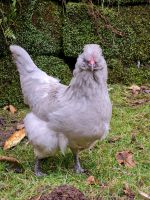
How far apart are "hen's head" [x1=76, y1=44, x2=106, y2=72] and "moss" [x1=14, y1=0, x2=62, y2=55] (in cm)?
208

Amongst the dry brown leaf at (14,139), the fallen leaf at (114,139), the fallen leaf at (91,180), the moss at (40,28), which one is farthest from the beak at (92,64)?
the moss at (40,28)

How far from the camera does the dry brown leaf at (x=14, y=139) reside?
5078 mm

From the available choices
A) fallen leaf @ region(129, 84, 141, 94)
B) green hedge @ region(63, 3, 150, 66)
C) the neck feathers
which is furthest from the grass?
green hedge @ region(63, 3, 150, 66)

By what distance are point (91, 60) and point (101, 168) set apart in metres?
1.08

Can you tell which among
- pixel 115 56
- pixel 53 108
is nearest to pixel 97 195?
pixel 53 108

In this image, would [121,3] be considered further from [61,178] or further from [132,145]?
[61,178]

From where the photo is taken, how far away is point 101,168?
458 centimetres

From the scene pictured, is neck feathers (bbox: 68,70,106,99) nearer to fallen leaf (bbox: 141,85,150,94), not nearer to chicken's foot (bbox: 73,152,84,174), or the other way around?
chicken's foot (bbox: 73,152,84,174)

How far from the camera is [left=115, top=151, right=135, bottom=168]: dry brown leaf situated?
15.3 feet

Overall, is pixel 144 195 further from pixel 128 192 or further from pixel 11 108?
pixel 11 108

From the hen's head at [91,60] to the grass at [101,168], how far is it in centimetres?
96

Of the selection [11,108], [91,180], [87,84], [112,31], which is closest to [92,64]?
[87,84]

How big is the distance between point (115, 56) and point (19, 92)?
1.34 meters

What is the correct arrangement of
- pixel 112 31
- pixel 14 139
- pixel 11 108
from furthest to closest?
pixel 112 31, pixel 11 108, pixel 14 139
